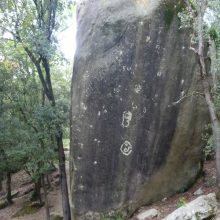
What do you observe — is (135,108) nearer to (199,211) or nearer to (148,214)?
(148,214)

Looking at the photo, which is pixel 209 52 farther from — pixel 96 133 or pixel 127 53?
pixel 96 133

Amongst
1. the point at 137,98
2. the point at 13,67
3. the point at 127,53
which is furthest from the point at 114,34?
the point at 13,67

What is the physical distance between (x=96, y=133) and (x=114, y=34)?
11.6 feet

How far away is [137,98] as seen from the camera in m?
11.5

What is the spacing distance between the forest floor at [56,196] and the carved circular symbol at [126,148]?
1982mm

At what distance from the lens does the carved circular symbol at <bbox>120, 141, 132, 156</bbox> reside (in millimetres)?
11508

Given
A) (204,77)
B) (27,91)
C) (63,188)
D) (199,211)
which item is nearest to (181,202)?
(199,211)

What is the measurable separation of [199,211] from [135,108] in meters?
4.23

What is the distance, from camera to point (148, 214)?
10742 mm

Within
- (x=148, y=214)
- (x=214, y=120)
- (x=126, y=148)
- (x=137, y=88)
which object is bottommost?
(x=148, y=214)

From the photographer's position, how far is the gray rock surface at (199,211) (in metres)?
8.41

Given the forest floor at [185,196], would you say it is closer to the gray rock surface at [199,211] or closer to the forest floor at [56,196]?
the forest floor at [56,196]

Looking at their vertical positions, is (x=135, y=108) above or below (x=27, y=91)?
below

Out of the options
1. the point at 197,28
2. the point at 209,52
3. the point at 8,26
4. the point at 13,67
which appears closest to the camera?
the point at 197,28
